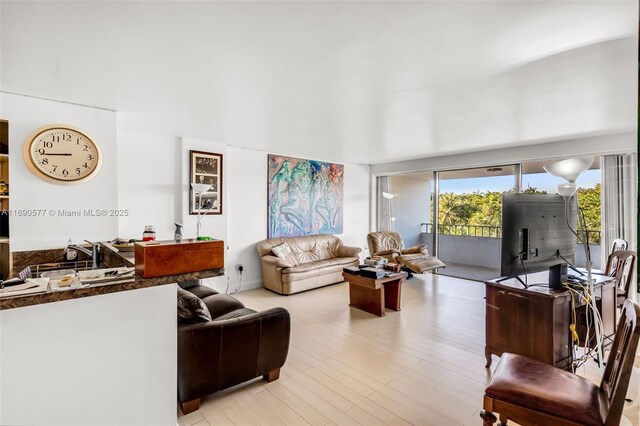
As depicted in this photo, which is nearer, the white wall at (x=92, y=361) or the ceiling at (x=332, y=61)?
the white wall at (x=92, y=361)

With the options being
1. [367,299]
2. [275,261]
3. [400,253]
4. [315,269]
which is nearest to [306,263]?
[315,269]

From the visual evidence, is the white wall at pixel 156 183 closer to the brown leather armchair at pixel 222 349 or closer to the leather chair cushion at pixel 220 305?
the leather chair cushion at pixel 220 305

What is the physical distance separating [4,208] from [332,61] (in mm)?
3139

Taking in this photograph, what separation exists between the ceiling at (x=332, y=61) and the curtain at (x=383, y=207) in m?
3.72

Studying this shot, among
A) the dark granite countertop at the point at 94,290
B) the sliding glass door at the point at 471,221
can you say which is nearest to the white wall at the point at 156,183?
the dark granite countertop at the point at 94,290

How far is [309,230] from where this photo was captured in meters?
6.26

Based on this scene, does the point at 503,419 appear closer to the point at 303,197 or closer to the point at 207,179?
the point at 207,179

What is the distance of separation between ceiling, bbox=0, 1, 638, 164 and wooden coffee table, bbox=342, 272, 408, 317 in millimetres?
1990

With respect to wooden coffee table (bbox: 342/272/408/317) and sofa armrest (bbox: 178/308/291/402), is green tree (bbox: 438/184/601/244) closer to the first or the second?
wooden coffee table (bbox: 342/272/408/317)

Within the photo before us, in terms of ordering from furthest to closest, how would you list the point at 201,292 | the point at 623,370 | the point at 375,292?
the point at 375,292 < the point at 201,292 < the point at 623,370

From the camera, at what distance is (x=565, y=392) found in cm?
153

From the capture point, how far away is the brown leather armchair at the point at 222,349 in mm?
2102

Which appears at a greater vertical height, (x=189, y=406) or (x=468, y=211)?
(x=468, y=211)

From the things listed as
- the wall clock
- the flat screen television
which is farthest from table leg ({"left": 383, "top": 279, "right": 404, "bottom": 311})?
the wall clock
